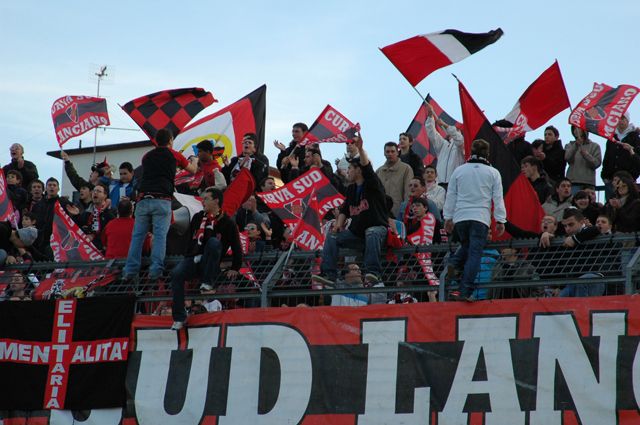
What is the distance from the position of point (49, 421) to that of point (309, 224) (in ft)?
12.4

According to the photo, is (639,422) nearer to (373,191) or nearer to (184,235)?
(373,191)

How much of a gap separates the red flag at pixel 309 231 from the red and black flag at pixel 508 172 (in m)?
1.95

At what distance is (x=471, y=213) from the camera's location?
451 inches

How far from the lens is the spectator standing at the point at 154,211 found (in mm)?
13227

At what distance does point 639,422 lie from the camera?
34.2 feet

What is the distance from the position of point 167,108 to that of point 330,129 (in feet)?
8.49

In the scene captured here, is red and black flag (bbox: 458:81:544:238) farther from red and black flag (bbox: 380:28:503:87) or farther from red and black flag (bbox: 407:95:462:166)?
red and black flag (bbox: 407:95:462:166)

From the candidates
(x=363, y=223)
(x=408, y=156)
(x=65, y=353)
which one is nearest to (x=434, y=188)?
(x=408, y=156)

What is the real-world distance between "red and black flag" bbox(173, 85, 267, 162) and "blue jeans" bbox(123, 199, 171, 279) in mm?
4788

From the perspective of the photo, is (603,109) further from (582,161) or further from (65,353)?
(65,353)

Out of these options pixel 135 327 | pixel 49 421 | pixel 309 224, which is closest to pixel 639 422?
pixel 309 224

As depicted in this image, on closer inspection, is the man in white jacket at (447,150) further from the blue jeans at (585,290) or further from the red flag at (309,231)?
the blue jeans at (585,290)

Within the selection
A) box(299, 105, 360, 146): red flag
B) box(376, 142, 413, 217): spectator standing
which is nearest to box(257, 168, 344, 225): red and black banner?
box(376, 142, 413, 217): spectator standing

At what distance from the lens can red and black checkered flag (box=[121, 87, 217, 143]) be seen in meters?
17.3
